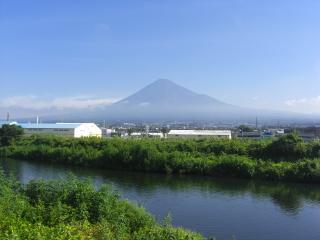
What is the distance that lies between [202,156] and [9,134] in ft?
51.7

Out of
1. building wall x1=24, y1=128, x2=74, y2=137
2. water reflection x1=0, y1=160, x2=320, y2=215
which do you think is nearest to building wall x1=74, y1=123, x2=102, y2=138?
building wall x1=24, y1=128, x2=74, y2=137

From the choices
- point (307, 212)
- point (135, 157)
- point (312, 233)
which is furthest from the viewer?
point (135, 157)

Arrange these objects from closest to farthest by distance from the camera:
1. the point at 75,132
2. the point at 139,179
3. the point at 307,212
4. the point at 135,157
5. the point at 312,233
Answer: the point at 312,233 → the point at 307,212 → the point at 139,179 → the point at 135,157 → the point at 75,132

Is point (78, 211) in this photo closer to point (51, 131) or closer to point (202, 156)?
point (202, 156)

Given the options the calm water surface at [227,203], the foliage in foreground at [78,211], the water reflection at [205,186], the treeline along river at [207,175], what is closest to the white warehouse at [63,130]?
the treeline along river at [207,175]

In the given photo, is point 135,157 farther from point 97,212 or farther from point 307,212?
point 97,212

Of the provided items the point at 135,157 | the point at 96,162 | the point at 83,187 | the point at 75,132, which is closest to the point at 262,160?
the point at 135,157

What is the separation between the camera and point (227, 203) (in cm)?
1488

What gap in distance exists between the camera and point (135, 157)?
24828mm

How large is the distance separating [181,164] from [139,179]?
3.20 metres

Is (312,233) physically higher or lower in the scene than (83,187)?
lower

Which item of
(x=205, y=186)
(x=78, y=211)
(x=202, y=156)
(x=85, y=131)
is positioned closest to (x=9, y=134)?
(x=85, y=131)

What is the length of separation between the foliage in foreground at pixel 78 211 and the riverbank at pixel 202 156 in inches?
486

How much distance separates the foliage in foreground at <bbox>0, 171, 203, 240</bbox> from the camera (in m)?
6.96
